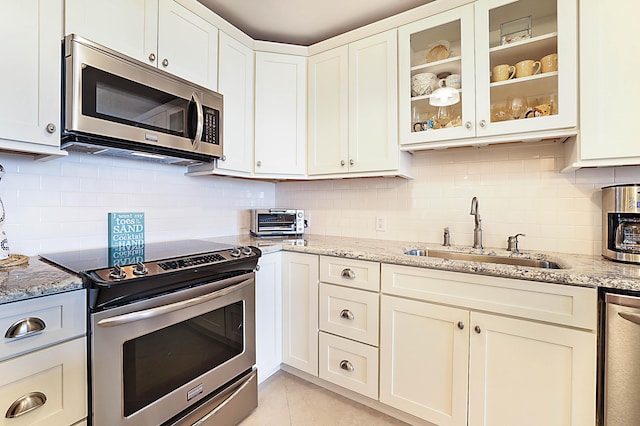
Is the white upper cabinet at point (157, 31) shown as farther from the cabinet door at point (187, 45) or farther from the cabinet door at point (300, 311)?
the cabinet door at point (300, 311)

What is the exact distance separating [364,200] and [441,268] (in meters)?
1.03

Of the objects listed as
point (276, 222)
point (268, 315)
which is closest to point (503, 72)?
point (276, 222)

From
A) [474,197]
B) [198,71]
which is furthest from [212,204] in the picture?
[474,197]

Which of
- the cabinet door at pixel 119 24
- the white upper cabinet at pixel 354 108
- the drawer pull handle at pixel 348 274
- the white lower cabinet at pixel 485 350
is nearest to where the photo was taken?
the white lower cabinet at pixel 485 350

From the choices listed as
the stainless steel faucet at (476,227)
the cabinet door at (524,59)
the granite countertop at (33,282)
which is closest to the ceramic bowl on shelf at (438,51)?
the cabinet door at (524,59)

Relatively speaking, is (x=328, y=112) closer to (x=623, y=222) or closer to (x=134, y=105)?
(x=134, y=105)

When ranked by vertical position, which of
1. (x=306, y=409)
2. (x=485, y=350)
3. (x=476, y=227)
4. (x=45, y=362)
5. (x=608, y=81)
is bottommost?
(x=306, y=409)

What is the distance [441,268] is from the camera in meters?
A: 1.47

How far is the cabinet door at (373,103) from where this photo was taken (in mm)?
1953

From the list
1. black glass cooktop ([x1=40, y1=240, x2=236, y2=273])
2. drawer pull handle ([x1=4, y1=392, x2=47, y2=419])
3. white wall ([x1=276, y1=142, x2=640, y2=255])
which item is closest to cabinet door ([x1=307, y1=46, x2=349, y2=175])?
white wall ([x1=276, y1=142, x2=640, y2=255])

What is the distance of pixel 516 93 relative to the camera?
1671mm

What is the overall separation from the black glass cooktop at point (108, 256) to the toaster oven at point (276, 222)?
61 cm

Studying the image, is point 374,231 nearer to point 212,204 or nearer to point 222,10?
point 212,204

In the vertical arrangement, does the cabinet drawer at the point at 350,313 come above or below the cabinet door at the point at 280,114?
below
